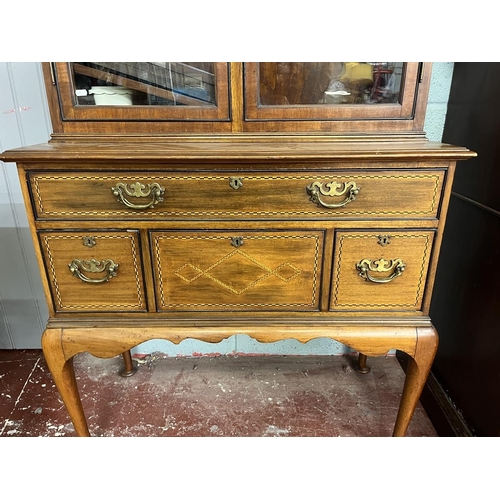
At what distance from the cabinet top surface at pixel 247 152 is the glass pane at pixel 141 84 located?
163 millimetres

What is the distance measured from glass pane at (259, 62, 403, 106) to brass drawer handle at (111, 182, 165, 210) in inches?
16.0

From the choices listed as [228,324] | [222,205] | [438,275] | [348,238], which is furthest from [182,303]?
[438,275]

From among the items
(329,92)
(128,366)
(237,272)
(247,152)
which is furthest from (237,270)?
(128,366)

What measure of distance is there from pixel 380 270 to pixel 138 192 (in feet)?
2.33

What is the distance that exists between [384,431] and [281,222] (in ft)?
3.33

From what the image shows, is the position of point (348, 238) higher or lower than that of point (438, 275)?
higher

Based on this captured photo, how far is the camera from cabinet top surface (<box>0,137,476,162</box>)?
1.02 meters

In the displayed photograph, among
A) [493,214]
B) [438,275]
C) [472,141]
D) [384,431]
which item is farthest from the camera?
[438,275]

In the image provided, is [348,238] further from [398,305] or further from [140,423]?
[140,423]

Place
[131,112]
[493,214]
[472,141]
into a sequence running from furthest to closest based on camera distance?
[472,141] → [493,214] → [131,112]

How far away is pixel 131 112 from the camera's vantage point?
46.9 inches

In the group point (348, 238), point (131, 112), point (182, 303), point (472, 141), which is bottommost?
point (182, 303)

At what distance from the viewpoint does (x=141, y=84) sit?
3.94 feet

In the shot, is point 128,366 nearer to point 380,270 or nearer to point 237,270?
point 237,270
